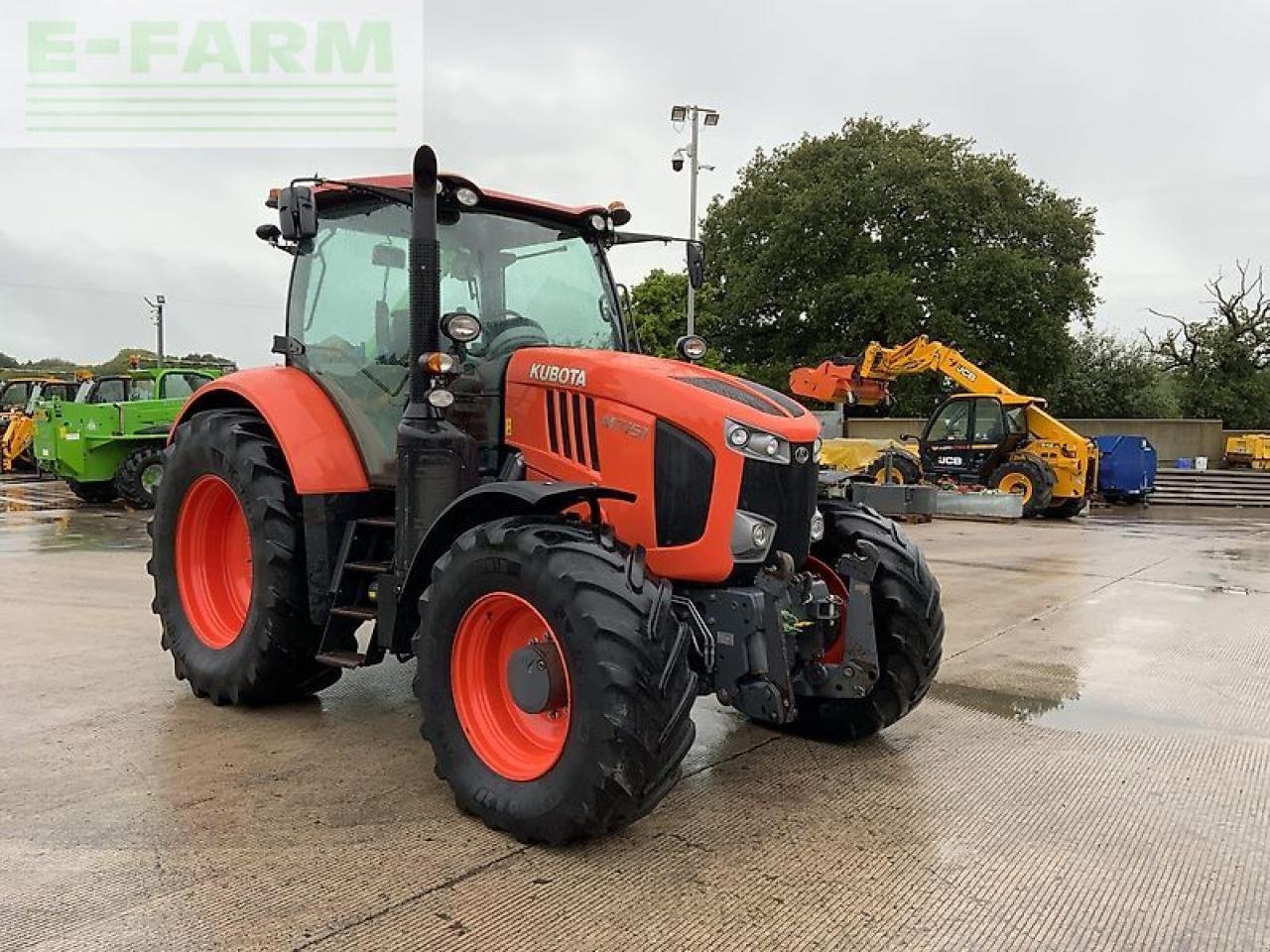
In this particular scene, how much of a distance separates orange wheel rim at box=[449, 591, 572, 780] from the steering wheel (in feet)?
4.10

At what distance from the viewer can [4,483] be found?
64.4 ft

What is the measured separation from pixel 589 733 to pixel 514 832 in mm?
488

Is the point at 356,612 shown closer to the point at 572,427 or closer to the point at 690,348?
the point at 572,427

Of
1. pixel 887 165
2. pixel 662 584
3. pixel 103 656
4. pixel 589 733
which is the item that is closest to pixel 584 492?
pixel 662 584

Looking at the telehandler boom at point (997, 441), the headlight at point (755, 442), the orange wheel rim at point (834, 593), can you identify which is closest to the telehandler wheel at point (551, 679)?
the headlight at point (755, 442)

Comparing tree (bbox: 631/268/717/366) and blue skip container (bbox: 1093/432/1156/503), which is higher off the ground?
tree (bbox: 631/268/717/366)

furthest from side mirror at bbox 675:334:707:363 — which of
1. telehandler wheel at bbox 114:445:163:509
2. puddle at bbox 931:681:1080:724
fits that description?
telehandler wheel at bbox 114:445:163:509

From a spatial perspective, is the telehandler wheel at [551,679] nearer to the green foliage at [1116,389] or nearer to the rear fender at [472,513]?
the rear fender at [472,513]

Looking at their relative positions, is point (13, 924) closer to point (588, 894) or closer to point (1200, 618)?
point (588, 894)

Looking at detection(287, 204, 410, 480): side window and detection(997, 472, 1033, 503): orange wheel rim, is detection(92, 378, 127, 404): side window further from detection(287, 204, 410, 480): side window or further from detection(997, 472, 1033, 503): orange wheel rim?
detection(997, 472, 1033, 503): orange wheel rim

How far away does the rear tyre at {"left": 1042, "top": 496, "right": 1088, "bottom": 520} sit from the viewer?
1689cm

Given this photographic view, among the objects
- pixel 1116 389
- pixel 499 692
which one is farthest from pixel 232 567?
pixel 1116 389

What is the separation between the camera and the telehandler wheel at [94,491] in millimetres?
15547

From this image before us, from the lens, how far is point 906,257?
29.2m
